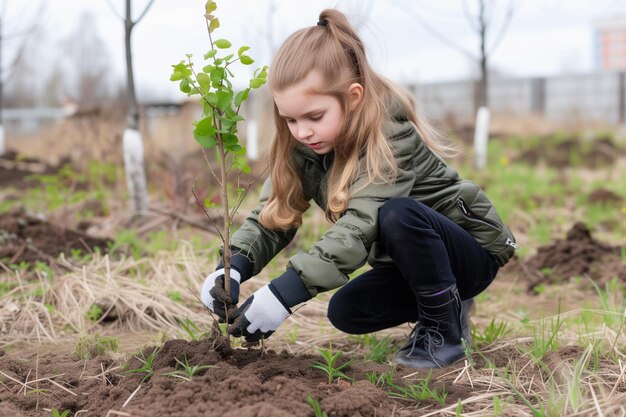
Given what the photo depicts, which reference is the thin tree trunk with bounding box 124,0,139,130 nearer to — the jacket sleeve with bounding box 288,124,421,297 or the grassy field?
the grassy field

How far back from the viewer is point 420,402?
2.00 metres

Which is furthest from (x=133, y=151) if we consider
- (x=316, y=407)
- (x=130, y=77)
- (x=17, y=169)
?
(x=17, y=169)

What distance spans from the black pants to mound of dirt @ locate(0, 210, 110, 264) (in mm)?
1806

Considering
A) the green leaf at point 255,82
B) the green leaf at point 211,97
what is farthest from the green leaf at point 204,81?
the green leaf at point 255,82

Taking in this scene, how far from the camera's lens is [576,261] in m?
4.17

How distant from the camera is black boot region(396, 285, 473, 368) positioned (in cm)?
240

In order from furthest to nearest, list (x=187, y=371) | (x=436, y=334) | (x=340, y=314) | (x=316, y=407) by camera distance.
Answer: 1. (x=340, y=314)
2. (x=436, y=334)
3. (x=187, y=371)
4. (x=316, y=407)

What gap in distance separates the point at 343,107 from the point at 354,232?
0.43 metres

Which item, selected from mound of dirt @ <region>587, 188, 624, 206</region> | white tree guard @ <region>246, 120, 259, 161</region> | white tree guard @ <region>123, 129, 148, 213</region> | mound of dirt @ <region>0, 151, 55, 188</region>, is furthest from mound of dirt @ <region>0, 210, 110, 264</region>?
white tree guard @ <region>246, 120, 259, 161</region>

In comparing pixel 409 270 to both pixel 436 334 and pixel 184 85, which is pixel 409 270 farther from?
pixel 184 85

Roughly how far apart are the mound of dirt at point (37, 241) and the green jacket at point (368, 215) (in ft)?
5.46

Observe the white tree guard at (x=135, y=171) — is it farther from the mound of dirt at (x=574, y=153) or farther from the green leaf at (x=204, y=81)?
→ the mound of dirt at (x=574, y=153)

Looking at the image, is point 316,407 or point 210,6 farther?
point 210,6

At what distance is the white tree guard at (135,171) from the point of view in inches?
208
